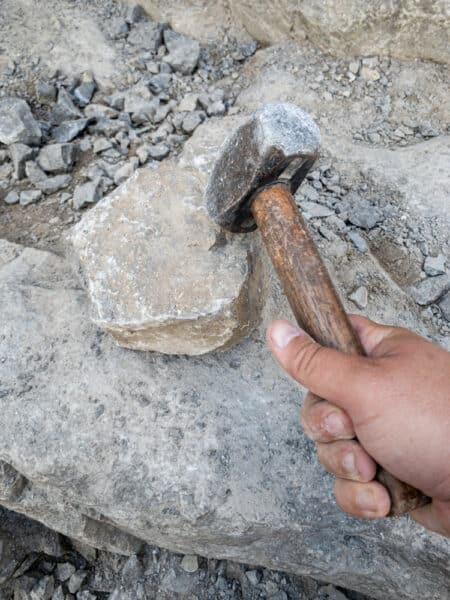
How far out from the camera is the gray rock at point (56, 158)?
3.66m

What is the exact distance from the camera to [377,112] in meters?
3.90

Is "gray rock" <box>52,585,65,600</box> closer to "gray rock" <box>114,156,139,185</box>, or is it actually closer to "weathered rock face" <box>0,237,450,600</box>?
"weathered rock face" <box>0,237,450,600</box>

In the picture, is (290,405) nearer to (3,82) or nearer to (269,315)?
(269,315)

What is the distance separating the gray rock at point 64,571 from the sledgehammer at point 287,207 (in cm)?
227

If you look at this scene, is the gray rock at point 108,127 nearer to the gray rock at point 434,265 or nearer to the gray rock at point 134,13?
the gray rock at point 134,13

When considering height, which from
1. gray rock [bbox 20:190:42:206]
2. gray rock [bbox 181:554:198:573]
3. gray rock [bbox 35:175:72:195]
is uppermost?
gray rock [bbox 35:175:72:195]

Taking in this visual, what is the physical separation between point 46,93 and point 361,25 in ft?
7.94

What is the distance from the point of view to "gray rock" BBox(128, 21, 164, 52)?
4410mm

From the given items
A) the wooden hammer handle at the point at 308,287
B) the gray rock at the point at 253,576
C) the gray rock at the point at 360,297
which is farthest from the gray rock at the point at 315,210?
the gray rock at the point at 253,576

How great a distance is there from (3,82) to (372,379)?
12.3 ft

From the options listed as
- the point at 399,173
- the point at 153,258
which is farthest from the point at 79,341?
the point at 399,173

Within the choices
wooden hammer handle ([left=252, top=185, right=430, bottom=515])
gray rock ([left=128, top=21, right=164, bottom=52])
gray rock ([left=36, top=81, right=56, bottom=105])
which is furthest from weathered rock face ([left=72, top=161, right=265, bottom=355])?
gray rock ([left=128, top=21, right=164, bottom=52])

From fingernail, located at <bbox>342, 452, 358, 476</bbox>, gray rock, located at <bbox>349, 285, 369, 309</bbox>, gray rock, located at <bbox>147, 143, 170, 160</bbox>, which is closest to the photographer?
fingernail, located at <bbox>342, 452, 358, 476</bbox>

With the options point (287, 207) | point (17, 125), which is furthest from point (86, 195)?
point (287, 207)
